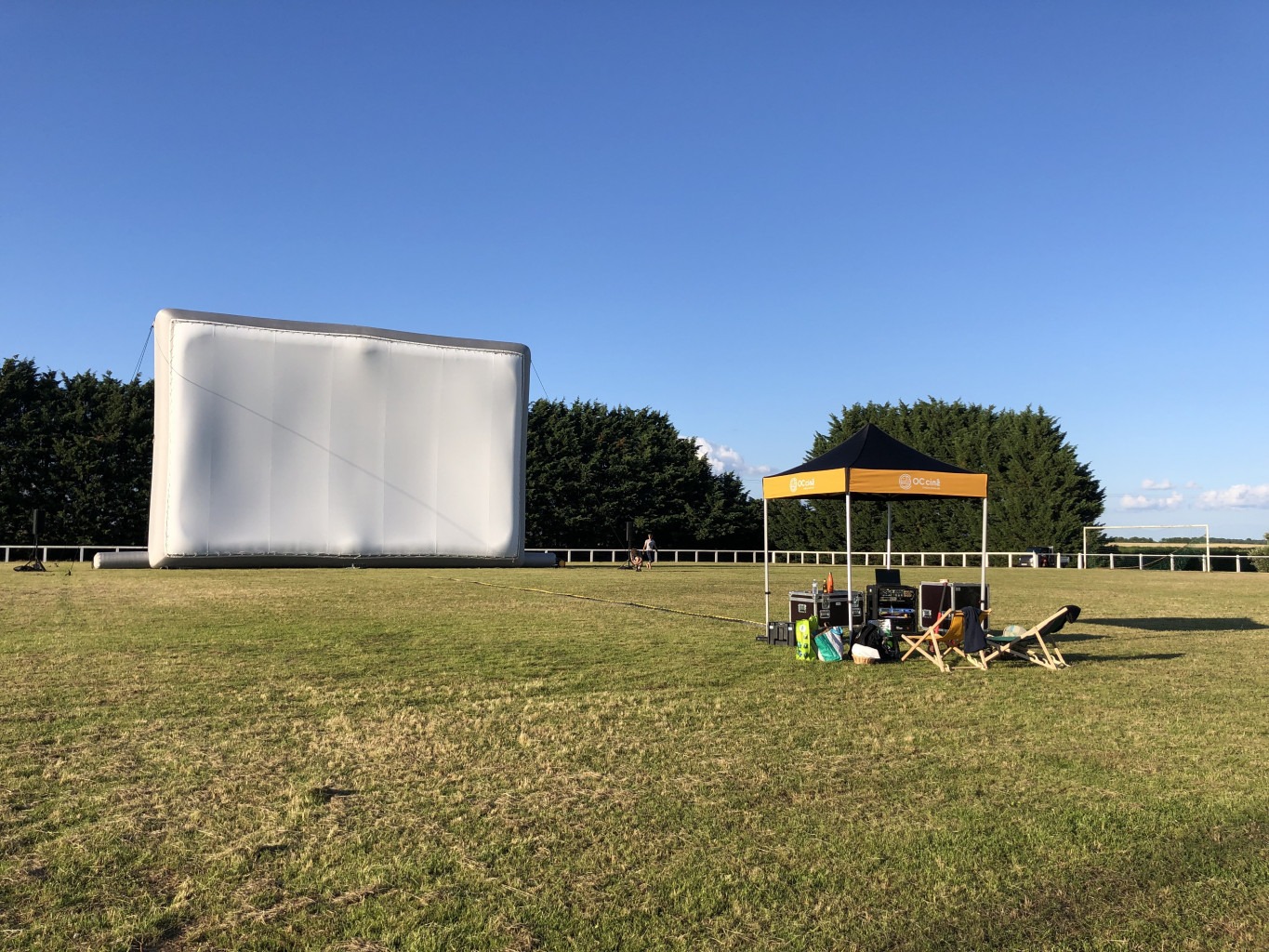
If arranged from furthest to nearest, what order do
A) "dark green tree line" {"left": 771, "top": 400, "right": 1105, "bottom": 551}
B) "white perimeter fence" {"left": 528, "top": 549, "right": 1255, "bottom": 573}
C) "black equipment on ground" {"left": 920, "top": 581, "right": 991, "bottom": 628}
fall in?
"dark green tree line" {"left": 771, "top": 400, "right": 1105, "bottom": 551} < "white perimeter fence" {"left": 528, "top": 549, "right": 1255, "bottom": 573} < "black equipment on ground" {"left": 920, "top": 581, "right": 991, "bottom": 628}

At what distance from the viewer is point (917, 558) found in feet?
161

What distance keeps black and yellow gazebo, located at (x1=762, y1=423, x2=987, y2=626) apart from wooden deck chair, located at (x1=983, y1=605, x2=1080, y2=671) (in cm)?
126

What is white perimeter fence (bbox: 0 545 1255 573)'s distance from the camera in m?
37.0

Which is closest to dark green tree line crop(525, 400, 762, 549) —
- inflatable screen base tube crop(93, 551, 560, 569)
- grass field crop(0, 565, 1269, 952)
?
grass field crop(0, 565, 1269, 952)

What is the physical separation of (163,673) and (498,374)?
20.3 feet

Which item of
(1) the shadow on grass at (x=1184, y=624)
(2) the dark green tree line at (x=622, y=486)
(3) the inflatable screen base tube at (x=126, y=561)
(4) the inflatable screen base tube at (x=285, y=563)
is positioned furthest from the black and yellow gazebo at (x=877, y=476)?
(2) the dark green tree line at (x=622, y=486)

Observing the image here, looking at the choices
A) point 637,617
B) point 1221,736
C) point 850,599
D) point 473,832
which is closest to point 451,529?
point 473,832


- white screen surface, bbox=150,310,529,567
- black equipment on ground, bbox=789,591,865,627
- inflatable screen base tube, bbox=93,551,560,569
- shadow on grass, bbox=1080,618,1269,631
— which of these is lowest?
shadow on grass, bbox=1080,618,1269,631

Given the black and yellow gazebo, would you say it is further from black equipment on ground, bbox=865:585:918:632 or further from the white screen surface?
the white screen surface

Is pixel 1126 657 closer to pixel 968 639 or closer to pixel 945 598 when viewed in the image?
pixel 945 598

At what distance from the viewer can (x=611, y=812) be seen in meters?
4.64

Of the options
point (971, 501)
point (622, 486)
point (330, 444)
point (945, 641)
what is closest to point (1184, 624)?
point (945, 641)

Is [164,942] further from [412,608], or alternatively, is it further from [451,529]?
[412,608]

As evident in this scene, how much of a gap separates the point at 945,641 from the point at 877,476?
223 centimetres
